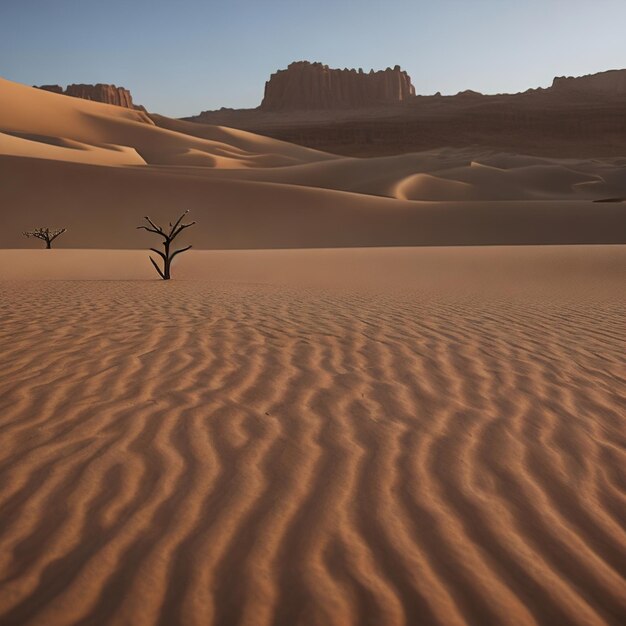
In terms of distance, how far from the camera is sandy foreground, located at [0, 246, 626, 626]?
231cm

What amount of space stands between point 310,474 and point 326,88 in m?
166

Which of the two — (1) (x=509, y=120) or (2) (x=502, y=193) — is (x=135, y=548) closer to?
(2) (x=502, y=193)

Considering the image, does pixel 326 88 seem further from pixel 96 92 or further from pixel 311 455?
pixel 311 455

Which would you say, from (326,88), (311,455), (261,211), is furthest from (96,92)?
(311,455)

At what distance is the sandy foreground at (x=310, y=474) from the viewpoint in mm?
2312

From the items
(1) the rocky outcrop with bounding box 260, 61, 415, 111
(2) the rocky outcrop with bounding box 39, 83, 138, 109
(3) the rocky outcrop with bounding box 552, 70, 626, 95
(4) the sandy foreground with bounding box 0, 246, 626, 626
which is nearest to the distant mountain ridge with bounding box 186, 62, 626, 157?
(1) the rocky outcrop with bounding box 260, 61, 415, 111

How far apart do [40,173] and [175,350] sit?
3000 centimetres

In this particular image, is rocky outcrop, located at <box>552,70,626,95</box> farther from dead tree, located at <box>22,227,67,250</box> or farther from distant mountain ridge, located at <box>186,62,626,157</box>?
dead tree, located at <box>22,227,67,250</box>

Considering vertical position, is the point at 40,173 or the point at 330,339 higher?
the point at 40,173

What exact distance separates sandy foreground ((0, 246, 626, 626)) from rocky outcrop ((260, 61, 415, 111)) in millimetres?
158644

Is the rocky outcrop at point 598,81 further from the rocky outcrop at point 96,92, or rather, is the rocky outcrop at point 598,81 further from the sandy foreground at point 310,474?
the sandy foreground at point 310,474

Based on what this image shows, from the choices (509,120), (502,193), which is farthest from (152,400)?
(509,120)

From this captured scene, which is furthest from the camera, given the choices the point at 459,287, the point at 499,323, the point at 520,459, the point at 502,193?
the point at 502,193

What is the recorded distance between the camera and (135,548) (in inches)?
101
